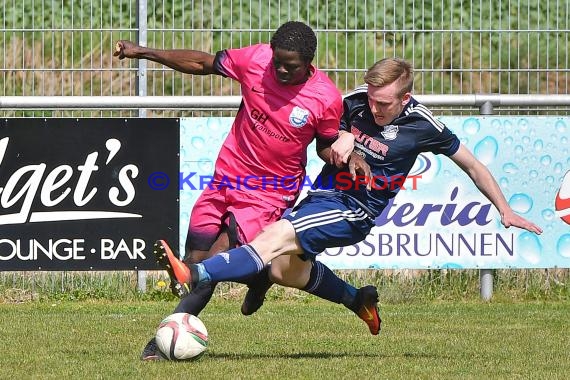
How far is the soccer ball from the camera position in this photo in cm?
770

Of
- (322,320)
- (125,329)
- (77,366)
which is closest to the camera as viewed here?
(77,366)

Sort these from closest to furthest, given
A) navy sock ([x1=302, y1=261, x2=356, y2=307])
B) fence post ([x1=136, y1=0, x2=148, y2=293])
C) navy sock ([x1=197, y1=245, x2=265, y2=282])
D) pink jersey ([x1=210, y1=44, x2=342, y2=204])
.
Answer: navy sock ([x1=197, y1=245, x2=265, y2=282]), pink jersey ([x1=210, y1=44, x2=342, y2=204]), navy sock ([x1=302, y1=261, x2=356, y2=307]), fence post ([x1=136, y1=0, x2=148, y2=293])

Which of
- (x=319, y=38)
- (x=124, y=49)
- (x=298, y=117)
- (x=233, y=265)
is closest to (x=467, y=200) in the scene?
(x=319, y=38)

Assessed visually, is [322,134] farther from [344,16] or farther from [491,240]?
[344,16]

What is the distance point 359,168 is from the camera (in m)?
7.55

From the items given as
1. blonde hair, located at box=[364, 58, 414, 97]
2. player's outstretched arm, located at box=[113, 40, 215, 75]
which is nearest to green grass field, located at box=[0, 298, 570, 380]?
blonde hair, located at box=[364, 58, 414, 97]

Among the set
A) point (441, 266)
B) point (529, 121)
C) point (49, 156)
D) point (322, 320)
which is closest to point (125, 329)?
point (322, 320)

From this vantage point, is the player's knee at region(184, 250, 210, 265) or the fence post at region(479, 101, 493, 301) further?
the fence post at region(479, 101, 493, 301)

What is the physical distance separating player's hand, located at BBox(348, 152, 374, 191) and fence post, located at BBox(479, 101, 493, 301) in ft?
14.2

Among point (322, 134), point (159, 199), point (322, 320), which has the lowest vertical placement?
point (322, 320)

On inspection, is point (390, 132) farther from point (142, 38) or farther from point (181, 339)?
point (142, 38)

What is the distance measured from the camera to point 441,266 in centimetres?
1151

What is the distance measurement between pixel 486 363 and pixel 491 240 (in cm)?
376

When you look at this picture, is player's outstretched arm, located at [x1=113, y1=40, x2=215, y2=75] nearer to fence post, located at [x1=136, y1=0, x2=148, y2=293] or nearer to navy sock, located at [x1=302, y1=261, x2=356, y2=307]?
navy sock, located at [x1=302, y1=261, x2=356, y2=307]
